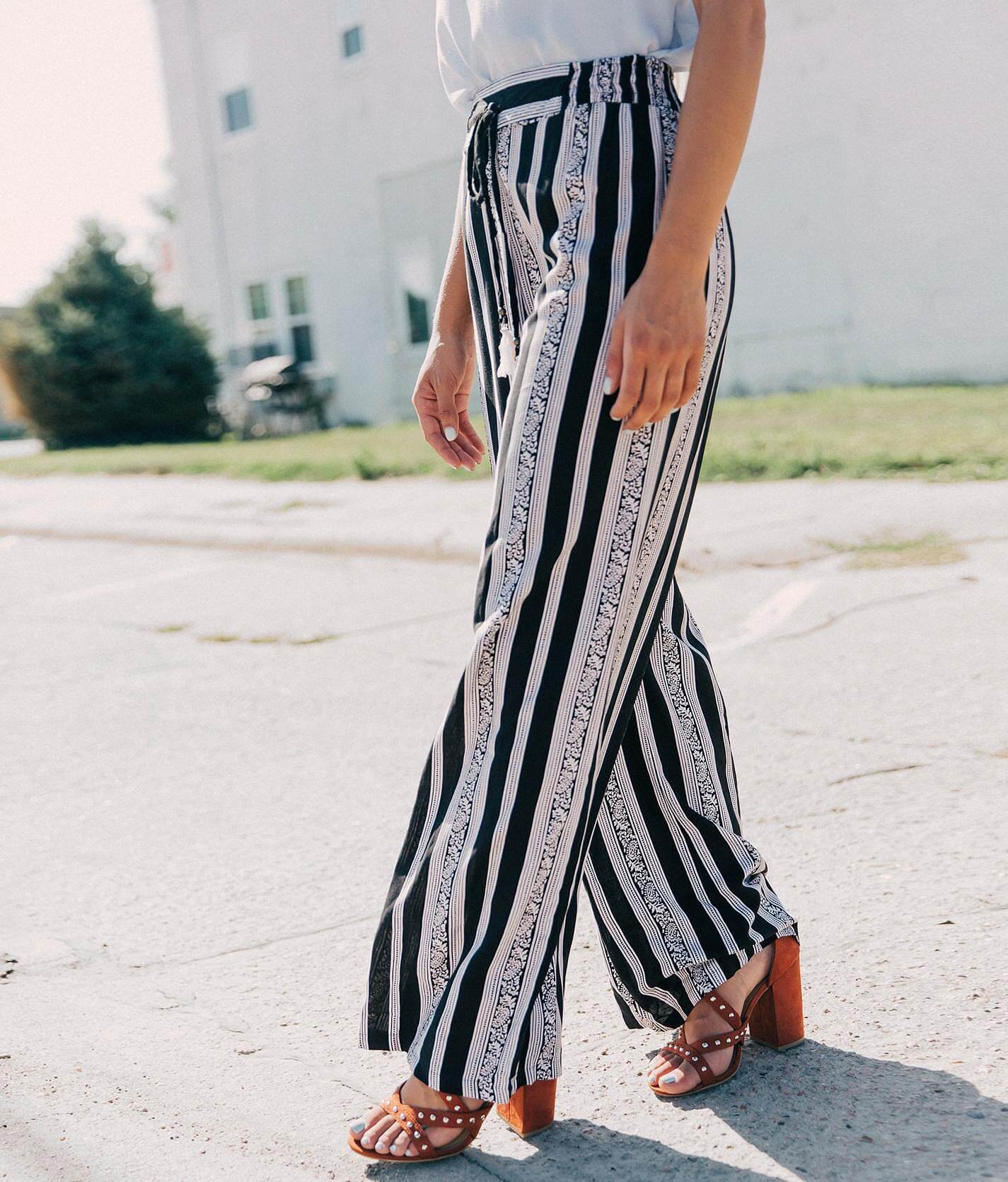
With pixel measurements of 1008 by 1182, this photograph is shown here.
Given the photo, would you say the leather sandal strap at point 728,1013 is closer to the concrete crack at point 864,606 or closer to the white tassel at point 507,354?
the white tassel at point 507,354

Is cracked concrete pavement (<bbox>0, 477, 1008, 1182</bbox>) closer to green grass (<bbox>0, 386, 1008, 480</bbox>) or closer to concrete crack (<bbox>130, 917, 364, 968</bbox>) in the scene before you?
concrete crack (<bbox>130, 917, 364, 968</bbox>)

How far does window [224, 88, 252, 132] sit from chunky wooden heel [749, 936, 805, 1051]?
18576 millimetres

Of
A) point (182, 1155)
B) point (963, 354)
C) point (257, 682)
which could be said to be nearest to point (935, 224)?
point (963, 354)

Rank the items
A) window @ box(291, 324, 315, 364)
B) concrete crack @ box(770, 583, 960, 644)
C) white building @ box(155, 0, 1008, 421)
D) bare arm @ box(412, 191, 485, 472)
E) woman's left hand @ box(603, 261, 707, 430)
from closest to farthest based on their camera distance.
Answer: woman's left hand @ box(603, 261, 707, 430) < bare arm @ box(412, 191, 485, 472) < concrete crack @ box(770, 583, 960, 644) < white building @ box(155, 0, 1008, 421) < window @ box(291, 324, 315, 364)

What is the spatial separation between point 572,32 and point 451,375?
503mm

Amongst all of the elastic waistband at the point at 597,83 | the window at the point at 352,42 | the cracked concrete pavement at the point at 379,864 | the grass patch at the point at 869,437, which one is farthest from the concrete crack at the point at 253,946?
the window at the point at 352,42

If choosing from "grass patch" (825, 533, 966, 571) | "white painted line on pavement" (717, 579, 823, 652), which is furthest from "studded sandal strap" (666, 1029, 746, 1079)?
"grass patch" (825, 533, 966, 571)

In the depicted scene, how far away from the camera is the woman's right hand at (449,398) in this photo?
1847 mm

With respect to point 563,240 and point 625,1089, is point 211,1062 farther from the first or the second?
point 563,240

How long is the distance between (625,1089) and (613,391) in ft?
2.88

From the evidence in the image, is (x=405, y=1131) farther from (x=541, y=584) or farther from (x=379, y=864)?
(x=379, y=864)

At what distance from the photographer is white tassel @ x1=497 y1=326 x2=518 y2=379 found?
5.14 ft

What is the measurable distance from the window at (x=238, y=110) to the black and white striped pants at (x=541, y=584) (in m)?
18.4

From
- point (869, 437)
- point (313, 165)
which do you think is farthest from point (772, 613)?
point (313, 165)
